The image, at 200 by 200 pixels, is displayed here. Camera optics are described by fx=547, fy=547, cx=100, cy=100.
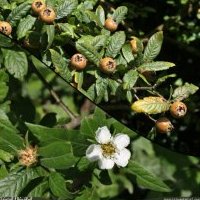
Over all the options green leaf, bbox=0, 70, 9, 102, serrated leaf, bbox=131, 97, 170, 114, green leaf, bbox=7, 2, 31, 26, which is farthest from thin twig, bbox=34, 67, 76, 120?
serrated leaf, bbox=131, 97, 170, 114

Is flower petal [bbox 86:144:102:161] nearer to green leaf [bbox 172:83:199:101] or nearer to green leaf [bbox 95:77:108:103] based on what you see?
green leaf [bbox 95:77:108:103]

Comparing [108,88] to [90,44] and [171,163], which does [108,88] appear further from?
[171,163]

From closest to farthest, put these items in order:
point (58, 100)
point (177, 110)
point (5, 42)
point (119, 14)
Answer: point (177, 110) < point (5, 42) < point (119, 14) < point (58, 100)

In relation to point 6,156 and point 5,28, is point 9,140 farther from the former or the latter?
point 5,28

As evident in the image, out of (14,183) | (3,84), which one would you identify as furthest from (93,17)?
(14,183)

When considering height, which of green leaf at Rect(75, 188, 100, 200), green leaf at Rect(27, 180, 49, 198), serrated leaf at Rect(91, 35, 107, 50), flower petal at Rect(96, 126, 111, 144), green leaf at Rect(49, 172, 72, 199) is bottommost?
green leaf at Rect(75, 188, 100, 200)

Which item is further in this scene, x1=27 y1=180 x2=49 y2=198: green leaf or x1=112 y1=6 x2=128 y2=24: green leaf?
x1=112 y1=6 x2=128 y2=24: green leaf
